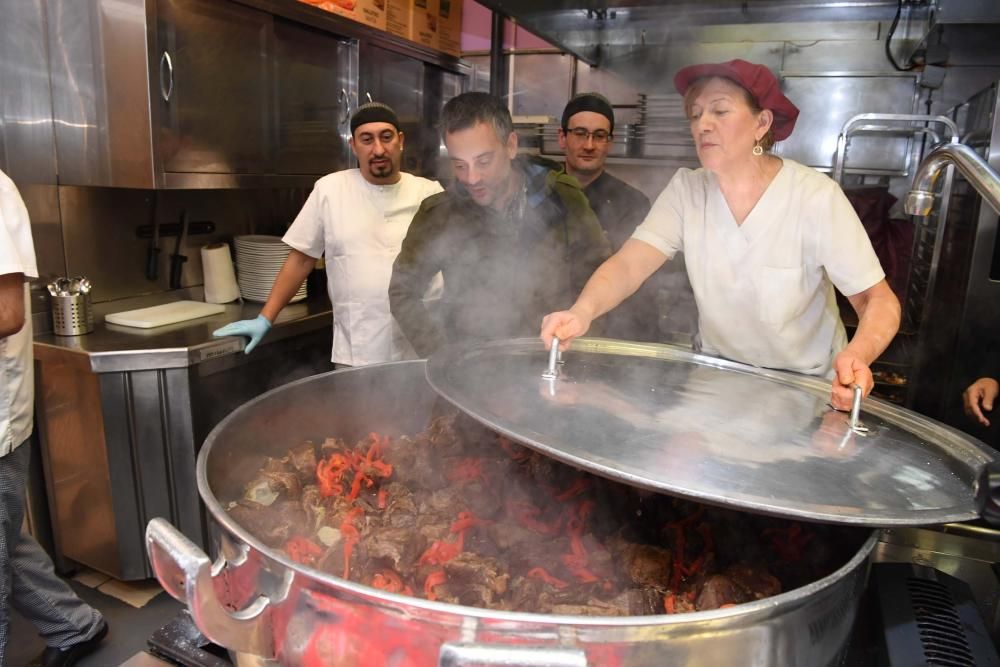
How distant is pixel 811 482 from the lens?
3.56 ft

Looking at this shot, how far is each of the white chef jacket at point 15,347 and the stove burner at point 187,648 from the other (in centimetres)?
136

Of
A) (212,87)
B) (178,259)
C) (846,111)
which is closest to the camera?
(212,87)

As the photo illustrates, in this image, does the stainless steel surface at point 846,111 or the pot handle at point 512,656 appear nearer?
the pot handle at point 512,656

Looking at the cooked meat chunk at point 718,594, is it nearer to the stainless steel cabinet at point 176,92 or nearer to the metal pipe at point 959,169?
the metal pipe at point 959,169

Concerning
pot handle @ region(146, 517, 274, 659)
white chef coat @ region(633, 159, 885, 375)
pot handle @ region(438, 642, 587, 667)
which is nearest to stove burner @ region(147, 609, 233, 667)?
pot handle @ region(146, 517, 274, 659)

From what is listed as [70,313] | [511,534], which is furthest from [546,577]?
[70,313]

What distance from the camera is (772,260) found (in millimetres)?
1858

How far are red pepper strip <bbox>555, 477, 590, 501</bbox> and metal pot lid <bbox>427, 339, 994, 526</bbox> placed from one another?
0.29 meters

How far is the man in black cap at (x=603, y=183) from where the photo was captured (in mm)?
3307

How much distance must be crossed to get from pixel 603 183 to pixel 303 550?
2.56 metres

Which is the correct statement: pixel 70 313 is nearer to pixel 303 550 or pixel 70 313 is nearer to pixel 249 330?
pixel 249 330

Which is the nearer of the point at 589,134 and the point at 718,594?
the point at 718,594

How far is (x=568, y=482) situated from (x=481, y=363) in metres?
0.38

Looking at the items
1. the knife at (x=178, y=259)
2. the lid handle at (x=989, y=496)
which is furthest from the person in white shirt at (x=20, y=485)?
the lid handle at (x=989, y=496)
